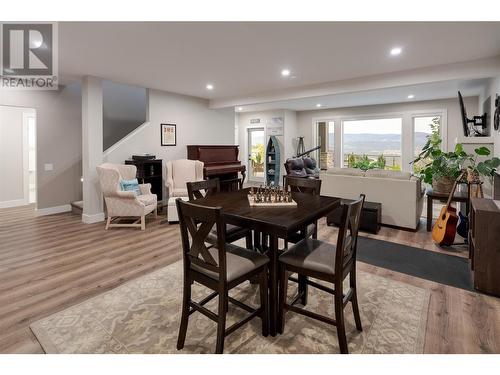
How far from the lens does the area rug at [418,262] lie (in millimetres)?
2885

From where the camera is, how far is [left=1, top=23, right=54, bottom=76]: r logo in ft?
9.90

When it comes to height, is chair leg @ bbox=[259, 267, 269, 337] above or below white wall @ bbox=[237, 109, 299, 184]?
below

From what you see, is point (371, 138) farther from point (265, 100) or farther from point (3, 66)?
point (3, 66)

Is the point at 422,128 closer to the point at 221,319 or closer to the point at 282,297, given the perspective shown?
the point at 282,297

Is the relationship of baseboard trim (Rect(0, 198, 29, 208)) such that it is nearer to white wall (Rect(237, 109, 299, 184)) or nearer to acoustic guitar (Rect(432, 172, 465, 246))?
white wall (Rect(237, 109, 299, 184))

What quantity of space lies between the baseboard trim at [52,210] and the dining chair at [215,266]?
16.9 feet

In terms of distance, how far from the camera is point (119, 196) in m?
4.54

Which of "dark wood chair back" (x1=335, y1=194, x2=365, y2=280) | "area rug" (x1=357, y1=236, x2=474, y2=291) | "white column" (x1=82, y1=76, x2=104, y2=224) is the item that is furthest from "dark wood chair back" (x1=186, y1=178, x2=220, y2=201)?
"white column" (x1=82, y1=76, x2=104, y2=224)

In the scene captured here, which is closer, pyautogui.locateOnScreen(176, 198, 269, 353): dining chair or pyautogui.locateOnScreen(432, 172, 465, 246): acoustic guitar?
pyautogui.locateOnScreen(176, 198, 269, 353): dining chair

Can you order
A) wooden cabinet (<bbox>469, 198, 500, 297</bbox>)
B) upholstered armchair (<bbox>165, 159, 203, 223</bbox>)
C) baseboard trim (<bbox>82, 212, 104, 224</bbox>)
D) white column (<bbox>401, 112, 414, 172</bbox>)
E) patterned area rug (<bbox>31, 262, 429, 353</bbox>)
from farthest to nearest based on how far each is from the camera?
white column (<bbox>401, 112, 414, 172</bbox>), upholstered armchair (<bbox>165, 159, 203, 223</bbox>), baseboard trim (<bbox>82, 212, 104, 224</bbox>), wooden cabinet (<bbox>469, 198, 500, 297</bbox>), patterned area rug (<bbox>31, 262, 429, 353</bbox>)

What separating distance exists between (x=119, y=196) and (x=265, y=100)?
11.5ft

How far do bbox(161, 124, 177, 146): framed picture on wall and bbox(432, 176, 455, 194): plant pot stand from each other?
5.00 meters

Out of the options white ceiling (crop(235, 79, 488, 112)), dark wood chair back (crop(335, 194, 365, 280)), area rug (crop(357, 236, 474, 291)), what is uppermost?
white ceiling (crop(235, 79, 488, 112))
